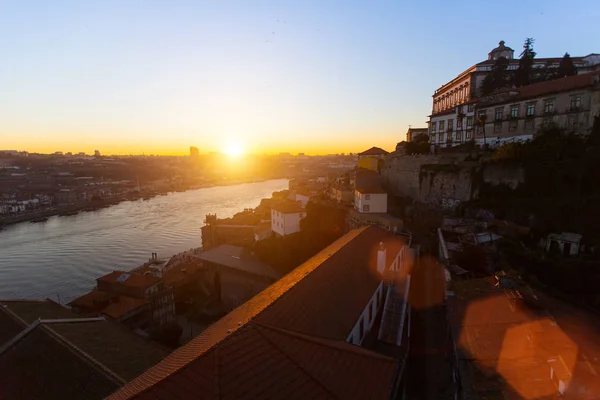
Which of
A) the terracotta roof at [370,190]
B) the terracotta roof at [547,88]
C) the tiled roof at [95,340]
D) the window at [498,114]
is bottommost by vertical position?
the tiled roof at [95,340]

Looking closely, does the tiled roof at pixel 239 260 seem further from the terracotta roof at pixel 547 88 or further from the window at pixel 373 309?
the terracotta roof at pixel 547 88

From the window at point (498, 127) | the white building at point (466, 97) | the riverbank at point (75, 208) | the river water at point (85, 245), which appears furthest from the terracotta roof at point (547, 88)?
the riverbank at point (75, 208)

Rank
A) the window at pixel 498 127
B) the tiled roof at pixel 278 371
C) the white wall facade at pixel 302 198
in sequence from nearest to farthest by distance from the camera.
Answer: the tiled roof at pixel 278 371
the window at pixel 498 127
the white wall facade at pixel 302 198

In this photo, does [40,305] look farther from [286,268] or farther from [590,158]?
[590,158]

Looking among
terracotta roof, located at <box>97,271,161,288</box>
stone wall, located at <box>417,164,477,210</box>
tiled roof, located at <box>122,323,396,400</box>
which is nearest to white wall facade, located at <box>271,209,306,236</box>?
stone wall, located at <box>417,164,477,210</box>

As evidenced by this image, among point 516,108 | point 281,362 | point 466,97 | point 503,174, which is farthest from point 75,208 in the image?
point 281,362

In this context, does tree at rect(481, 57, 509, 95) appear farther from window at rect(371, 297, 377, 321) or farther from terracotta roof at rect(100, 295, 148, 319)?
terracotta roof at rect(100, 295, 148, 319)

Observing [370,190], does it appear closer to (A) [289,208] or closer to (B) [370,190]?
(B) [370,190]

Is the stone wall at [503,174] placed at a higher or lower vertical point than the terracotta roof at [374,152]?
lower

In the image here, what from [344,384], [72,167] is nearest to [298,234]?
[344,384]
